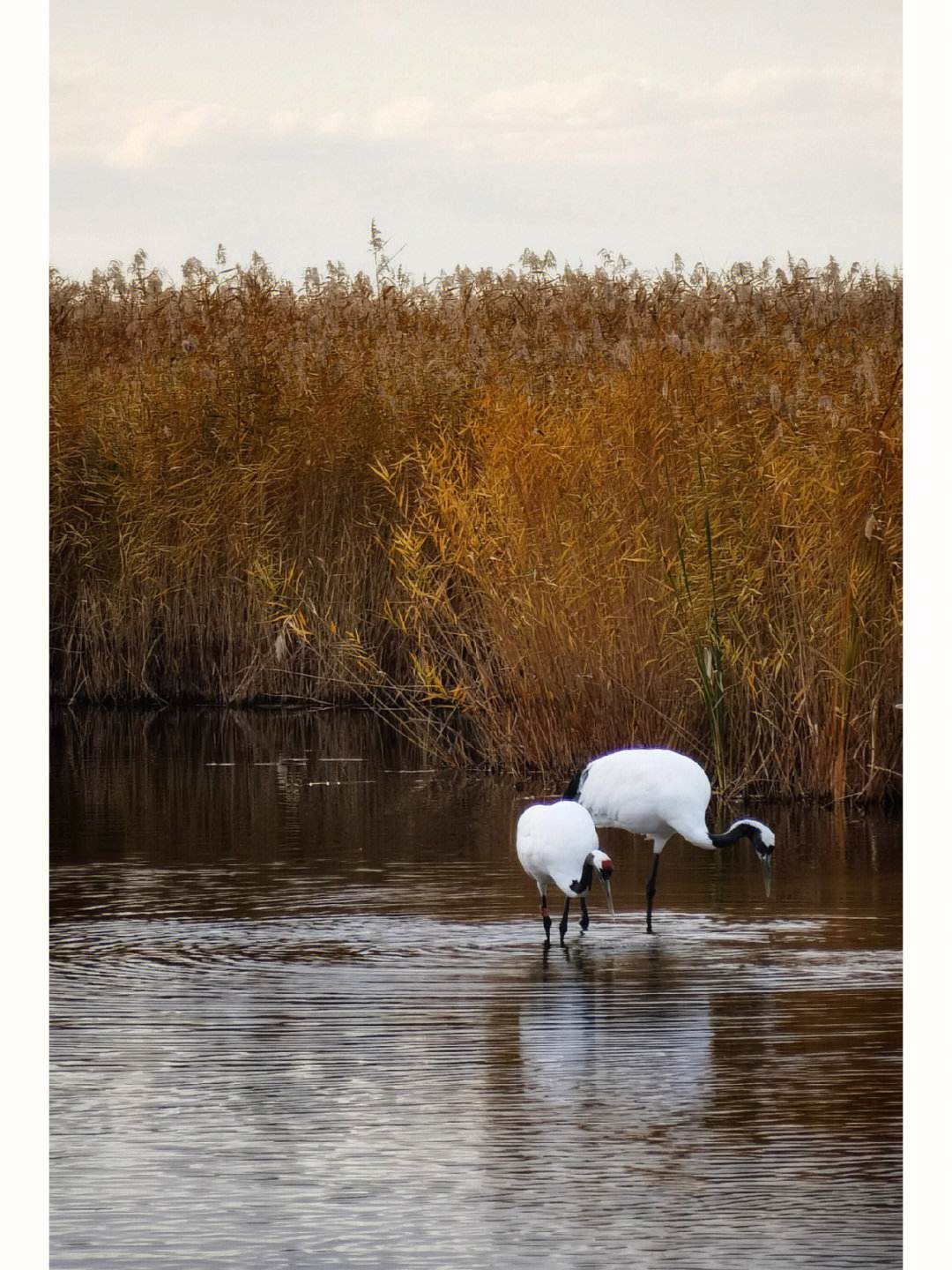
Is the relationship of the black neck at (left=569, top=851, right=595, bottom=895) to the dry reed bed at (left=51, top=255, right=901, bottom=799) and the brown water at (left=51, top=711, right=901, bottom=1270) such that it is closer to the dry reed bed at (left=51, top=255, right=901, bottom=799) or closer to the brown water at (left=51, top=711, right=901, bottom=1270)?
the brown water at (left=51, top=711, right=901, bottom=1270)

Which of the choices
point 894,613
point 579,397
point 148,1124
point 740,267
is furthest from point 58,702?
point 148,1124

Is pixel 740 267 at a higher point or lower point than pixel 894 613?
higher

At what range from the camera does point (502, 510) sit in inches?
306

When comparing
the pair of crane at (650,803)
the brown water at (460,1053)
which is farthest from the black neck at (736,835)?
the brown water at (460,1053)

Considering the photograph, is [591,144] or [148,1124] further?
[591,144]

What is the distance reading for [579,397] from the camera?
27.3 feet

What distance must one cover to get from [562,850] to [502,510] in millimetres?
2793

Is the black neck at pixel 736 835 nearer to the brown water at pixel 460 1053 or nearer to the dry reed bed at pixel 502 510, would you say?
the brown water at pixel 460 1053

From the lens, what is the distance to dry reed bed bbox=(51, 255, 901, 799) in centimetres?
707

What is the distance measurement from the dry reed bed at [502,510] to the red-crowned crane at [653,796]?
1295mm

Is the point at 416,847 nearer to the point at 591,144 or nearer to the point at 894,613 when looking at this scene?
the point at 894,613
